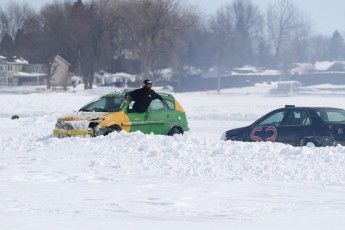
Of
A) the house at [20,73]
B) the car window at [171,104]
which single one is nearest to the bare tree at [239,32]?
the house at [20,73]

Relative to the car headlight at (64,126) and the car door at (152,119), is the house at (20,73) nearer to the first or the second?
the car door at (152,119)

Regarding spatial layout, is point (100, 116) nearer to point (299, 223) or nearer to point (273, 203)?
point (273, 203)

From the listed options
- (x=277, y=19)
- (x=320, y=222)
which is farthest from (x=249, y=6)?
(x=320, y=222)

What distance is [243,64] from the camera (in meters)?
151

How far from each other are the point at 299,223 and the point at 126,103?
35.2 ft

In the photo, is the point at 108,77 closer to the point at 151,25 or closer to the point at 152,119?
the point at 151,25

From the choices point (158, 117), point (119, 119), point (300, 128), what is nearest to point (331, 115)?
point (300, 128)

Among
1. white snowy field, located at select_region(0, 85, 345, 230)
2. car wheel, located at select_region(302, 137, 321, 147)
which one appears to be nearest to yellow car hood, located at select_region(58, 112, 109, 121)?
white snowy field, located at select_region(0, 85, 345, 230)

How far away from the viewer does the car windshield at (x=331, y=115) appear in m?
17.2

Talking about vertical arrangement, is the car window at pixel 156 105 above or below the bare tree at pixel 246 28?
below

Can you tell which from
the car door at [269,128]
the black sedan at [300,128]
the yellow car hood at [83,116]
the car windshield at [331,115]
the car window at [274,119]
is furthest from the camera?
the yellow car hood at [83,116]

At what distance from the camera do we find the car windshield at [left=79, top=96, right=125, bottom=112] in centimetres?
1905

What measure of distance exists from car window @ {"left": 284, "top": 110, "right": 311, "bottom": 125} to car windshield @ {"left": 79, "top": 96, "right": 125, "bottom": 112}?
165 inches

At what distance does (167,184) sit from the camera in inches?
453
